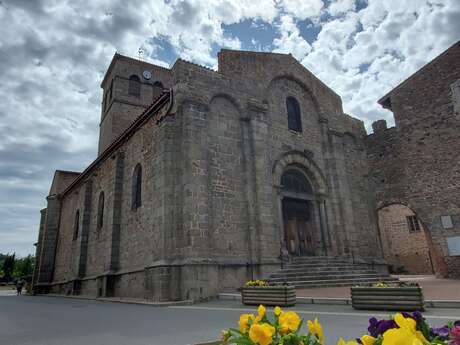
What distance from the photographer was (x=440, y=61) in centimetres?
1570

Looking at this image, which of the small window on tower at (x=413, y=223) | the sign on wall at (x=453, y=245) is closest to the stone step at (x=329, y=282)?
the sign on wall at (x=453, y=245)

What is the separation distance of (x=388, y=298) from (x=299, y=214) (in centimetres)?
859

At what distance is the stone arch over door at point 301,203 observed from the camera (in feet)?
45.9

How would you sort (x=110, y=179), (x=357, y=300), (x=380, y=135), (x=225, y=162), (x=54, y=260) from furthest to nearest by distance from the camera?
1. (x=54, y=260)
2. (x=380, y=135)
3. (x=110, y=179)
4. (x=225, y=162)
5. (x=357, y=300)

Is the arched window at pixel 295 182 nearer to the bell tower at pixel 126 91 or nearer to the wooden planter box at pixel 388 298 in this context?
the wooden planter box at pixel 388 298

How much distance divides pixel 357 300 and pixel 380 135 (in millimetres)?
13379

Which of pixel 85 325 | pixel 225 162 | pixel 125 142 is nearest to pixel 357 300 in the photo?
pixel 85 325

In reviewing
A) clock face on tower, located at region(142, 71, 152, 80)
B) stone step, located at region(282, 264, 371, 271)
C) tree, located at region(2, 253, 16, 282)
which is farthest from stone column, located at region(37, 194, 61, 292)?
tree, located at region(2, 253, 16, 282)

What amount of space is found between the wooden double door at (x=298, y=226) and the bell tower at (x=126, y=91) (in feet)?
54.5

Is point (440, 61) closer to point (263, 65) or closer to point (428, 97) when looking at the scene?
point (428, 97)

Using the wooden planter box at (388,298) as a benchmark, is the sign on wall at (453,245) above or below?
above

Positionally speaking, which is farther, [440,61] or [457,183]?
[440,61]

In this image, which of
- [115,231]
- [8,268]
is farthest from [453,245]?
[8,268]

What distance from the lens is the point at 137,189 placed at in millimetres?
14352
